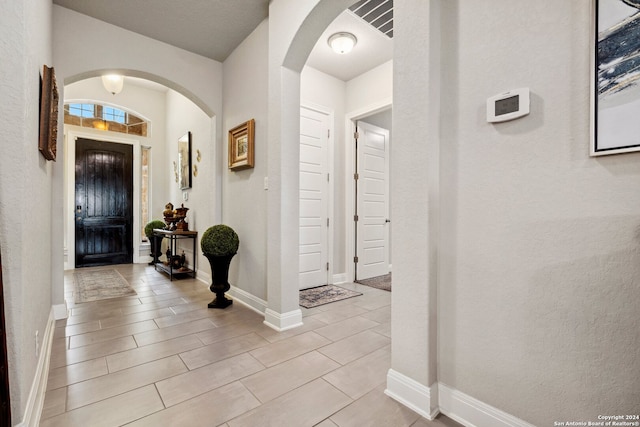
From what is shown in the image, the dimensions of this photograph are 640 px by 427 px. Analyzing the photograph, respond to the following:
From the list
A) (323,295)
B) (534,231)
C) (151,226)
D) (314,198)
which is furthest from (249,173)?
(151,226)

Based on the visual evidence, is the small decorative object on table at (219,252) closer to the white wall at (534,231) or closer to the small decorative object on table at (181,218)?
the small decorative object on table at (181,218)

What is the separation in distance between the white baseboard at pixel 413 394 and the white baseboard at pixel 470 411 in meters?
0.05

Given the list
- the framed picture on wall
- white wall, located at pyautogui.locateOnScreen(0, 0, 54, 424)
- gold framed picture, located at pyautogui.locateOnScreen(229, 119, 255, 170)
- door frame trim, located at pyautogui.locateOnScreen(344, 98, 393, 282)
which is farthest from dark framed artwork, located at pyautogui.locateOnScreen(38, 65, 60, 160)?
door frame trim, located at pyautogui.locateOnScreen(344, 98, 393, 282)

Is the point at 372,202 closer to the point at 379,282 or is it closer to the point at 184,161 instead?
the point at 379,282

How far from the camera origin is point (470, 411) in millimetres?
1352

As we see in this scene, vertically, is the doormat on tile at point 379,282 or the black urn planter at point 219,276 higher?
the black urn planter at point 219,276

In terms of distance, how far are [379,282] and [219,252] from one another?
2359 millimetres

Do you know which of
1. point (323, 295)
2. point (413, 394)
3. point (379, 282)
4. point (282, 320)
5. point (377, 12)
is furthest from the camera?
point (379, 282)

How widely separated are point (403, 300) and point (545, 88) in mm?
1134

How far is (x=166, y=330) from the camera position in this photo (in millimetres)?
2400

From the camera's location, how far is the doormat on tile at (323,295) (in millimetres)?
3229

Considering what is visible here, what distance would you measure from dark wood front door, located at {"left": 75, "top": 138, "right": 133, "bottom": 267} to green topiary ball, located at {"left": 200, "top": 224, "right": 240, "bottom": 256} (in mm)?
3713

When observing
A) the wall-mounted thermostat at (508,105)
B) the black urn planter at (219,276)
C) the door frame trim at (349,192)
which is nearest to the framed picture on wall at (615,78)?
the wall-mounted thermostat at (508,105)

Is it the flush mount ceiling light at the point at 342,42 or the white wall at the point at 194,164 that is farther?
the white wall at the point at 194,164
